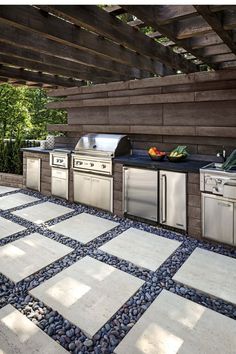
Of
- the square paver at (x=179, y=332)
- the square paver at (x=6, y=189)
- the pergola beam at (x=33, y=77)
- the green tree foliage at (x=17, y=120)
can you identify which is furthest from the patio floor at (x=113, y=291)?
the green tree foliage at (x=17, y=120)

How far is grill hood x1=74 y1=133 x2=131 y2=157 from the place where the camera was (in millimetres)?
4547

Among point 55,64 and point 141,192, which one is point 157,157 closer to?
point 141,192

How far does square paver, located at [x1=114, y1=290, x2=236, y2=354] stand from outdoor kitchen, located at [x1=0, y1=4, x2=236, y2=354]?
1cm

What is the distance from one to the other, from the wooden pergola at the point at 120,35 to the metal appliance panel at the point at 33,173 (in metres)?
2.25

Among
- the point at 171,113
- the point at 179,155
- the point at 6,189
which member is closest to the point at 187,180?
the point at 179,155

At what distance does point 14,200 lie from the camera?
5164 millimetres

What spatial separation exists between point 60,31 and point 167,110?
2.48 meters

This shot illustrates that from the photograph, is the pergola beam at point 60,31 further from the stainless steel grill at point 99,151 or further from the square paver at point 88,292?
the square paver at point 88,292

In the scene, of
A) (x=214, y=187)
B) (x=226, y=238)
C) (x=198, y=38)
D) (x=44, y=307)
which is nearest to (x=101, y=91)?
(x=198, y=38)

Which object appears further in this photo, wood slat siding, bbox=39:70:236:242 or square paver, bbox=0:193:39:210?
square paver, bbox=0:193:39:210

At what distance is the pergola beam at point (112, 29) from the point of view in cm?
192

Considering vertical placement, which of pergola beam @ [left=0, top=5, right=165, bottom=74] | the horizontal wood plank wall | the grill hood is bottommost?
the grill hood

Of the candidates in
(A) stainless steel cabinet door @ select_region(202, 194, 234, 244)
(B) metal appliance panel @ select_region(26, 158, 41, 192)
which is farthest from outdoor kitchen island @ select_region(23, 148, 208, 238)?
(B) metal appliance panel @ select_region(26, 158, 41, 192)

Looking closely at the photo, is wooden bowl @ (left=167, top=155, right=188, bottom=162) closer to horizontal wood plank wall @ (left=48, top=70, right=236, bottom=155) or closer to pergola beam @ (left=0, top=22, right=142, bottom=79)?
horizontal wood plank wall @ (left=48, top=70, right=236, bottom=155)
